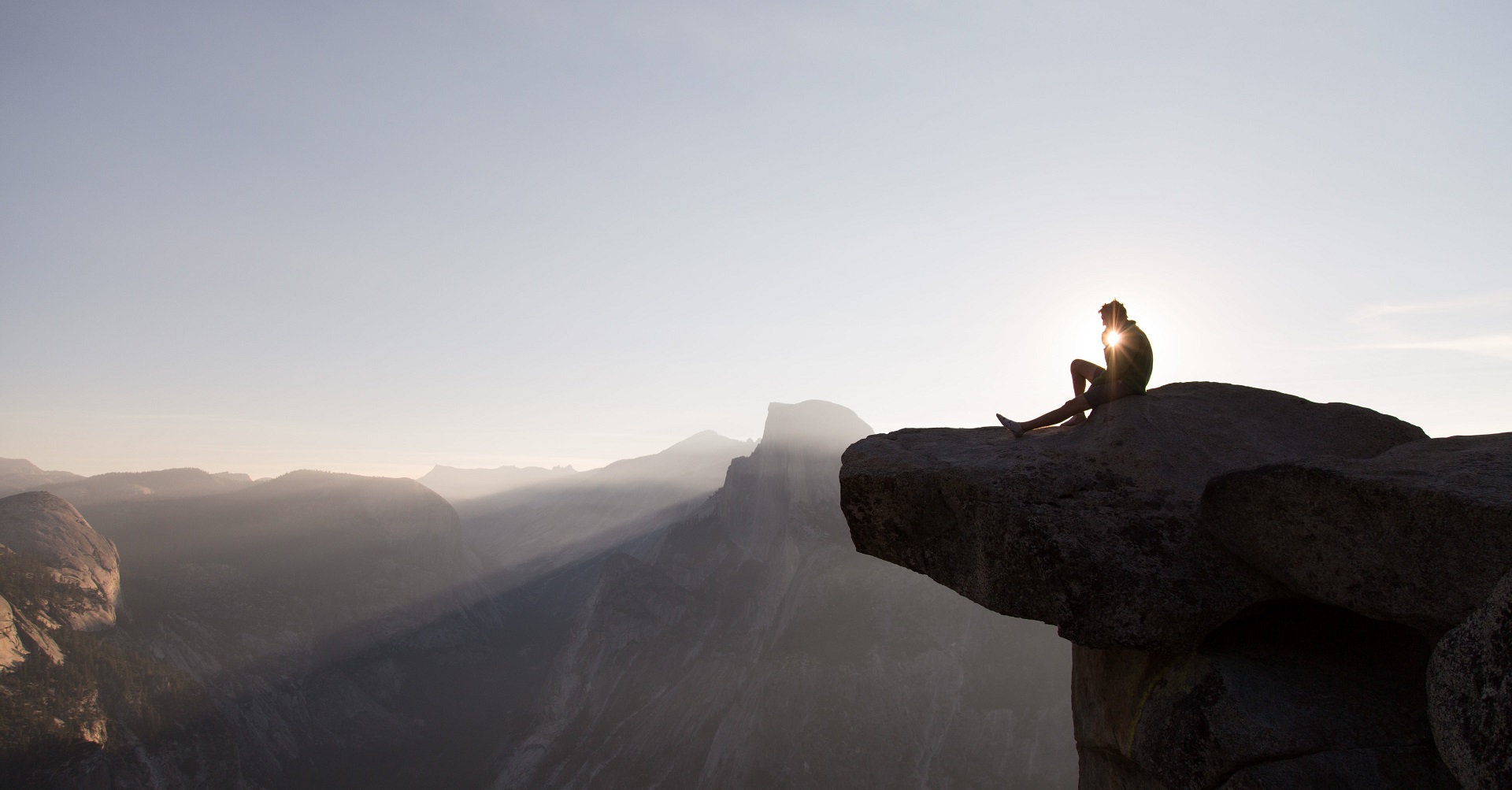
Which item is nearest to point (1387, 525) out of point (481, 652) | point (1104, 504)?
point (1104, 504)

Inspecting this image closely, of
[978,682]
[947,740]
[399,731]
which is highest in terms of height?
[978,682]

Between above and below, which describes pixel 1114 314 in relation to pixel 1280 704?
above

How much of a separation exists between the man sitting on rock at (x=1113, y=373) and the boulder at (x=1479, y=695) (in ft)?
15.8

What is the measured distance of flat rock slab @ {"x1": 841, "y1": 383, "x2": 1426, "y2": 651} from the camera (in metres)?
6.38

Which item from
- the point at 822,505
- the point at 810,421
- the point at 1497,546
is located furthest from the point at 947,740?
the point at 1497,546

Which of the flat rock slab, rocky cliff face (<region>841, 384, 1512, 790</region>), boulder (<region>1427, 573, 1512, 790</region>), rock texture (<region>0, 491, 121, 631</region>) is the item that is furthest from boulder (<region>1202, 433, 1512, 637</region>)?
rock texture (<region>0, 491, 121, 631</region>)

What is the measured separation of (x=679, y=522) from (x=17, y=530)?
2149 inches

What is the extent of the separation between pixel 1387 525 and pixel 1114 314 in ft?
14.4

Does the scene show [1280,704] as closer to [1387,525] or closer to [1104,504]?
[1387,525]

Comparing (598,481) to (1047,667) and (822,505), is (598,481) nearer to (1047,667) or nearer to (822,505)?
(822,505)

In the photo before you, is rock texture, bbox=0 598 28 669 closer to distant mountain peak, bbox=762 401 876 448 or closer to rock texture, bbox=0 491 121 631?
rock texture, bbox=0 491 121 631

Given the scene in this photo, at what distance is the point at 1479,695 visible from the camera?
3900 mm

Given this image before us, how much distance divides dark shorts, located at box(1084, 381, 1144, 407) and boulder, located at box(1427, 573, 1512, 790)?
4.74 m

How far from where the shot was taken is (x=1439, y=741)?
4359 millimetres
